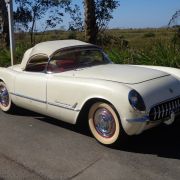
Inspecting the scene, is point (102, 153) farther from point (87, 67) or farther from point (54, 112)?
point (87, 67)

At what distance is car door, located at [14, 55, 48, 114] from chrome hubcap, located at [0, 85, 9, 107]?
16.1 inches

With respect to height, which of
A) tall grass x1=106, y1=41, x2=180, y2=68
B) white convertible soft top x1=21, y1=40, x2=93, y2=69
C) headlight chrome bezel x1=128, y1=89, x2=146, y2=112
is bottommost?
headlight chrome bezel x1=128, y1=89, x2=146, y2=112

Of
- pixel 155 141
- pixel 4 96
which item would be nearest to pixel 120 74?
pixel 155 141

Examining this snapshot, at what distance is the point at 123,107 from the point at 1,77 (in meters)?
2.86

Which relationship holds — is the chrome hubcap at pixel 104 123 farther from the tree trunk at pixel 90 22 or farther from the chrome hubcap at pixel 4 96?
the tree trunk at pixel 90 22

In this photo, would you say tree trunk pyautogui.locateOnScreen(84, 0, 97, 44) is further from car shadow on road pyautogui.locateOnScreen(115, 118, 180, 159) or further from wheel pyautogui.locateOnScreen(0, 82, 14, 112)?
car shadow on road pyautogui.locateOnScreen(115, 118, 180, 159)

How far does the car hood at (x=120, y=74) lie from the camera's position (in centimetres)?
511

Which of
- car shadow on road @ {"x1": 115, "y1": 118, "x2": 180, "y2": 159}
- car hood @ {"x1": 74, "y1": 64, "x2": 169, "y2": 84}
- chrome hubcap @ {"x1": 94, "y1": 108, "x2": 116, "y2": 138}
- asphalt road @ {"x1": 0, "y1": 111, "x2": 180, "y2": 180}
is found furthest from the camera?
car hood @ {"x1": 74, "y1": 64, "x2": 169, "y2": 84}

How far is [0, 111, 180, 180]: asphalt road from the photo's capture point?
438 centimetres

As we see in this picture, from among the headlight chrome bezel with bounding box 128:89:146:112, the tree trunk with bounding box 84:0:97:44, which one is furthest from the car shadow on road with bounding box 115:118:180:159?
the tree trunk with bounding box 84:0:97:44

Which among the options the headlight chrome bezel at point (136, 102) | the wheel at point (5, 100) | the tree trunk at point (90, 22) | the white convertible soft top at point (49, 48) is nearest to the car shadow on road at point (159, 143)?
the headlight chrome bezel at point (136, 102)

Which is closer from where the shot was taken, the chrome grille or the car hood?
the chrome grille

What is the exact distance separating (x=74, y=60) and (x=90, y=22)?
5895 mm

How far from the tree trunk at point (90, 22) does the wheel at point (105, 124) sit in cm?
674
